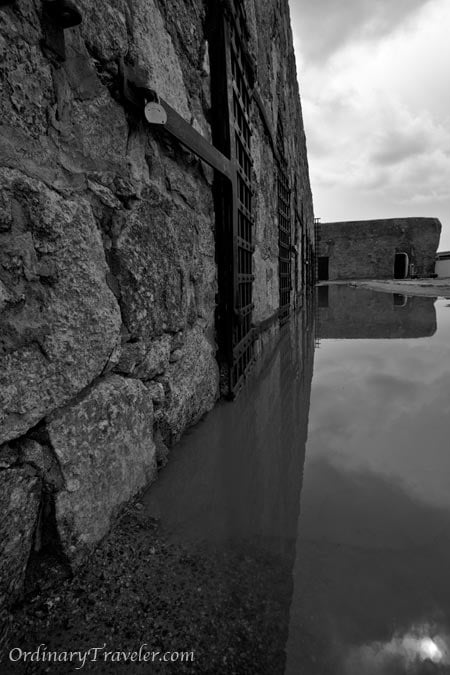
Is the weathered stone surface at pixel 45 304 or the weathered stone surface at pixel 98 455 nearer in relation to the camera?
the weathered stone surface at pixel 45 304

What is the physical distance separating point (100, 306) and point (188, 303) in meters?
0.65

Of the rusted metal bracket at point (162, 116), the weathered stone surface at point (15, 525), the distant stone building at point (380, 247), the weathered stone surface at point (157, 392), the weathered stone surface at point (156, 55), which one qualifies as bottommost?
the weathered stone surface at point (15, 525)

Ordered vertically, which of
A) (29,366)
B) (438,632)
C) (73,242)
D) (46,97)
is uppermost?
(46,97)

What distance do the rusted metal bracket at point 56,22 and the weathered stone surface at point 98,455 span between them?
35.9 inches

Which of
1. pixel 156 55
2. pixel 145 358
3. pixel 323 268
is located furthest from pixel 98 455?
pixel 323 268

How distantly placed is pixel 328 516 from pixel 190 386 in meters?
0.85

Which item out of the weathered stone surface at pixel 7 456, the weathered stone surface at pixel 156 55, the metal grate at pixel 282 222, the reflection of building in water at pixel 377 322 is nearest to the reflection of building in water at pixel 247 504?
the weathered stone surface at pixel 7 456

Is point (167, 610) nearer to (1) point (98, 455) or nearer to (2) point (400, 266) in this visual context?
(1) point (98, 455)

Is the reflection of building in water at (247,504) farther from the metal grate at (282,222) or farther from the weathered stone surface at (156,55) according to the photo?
the metal grate at (282,222)

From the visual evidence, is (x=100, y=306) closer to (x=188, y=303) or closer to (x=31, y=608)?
(x=188, y=303)

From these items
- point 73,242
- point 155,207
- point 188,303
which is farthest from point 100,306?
point 188,303

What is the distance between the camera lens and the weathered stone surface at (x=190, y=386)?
1.51 meters

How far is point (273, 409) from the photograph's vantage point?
201 cm

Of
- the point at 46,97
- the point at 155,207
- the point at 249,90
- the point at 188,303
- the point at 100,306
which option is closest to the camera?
the point at 46,97
